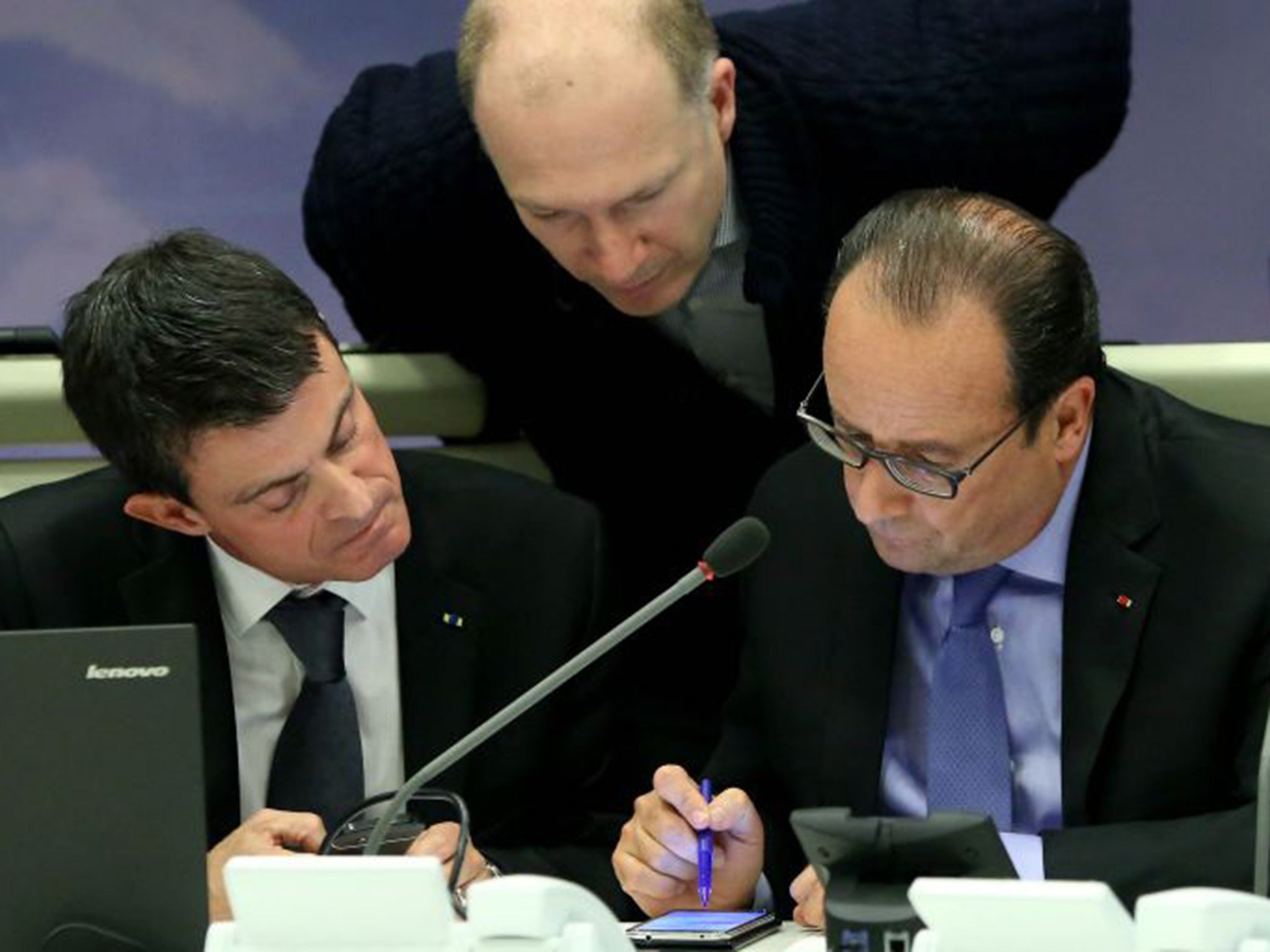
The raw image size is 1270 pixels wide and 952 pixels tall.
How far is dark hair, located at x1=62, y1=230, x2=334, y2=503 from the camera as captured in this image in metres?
2.80

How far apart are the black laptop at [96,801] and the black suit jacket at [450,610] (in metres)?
0.75

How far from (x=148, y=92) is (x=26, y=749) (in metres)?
2.49

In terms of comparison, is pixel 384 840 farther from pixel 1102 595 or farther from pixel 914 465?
pixel 1102 595

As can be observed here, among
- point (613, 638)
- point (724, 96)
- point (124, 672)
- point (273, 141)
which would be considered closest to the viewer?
point (124, 672)

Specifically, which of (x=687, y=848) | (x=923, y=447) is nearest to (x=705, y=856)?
(x=687, y=848)

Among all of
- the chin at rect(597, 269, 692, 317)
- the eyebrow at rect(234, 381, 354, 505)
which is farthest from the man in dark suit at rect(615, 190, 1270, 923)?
the eyebrow at rect(234, 381, 354, 505)

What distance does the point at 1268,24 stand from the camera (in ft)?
14.5

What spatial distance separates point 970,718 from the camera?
2779 millimetres

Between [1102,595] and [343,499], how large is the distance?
2.92 feet

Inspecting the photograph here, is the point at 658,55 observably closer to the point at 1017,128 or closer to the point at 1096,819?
the point at 1017,128

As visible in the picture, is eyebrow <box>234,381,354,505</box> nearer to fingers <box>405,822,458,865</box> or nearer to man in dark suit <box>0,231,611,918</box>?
man in dark suit <box>0,231,611,918</box>

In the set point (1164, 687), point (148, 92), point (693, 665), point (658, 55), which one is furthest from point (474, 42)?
point (148, 92)

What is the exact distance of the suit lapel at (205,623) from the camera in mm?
2996

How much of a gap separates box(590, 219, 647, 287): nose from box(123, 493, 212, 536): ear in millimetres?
590
